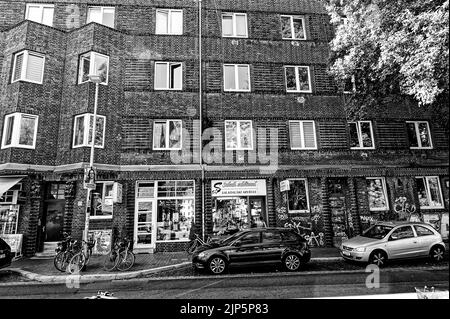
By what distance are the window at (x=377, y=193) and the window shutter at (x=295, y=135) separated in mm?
4556

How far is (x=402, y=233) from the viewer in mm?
10289

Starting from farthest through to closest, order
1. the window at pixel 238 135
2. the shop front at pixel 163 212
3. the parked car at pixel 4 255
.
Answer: the window at pixel 238 135
the shop front at pixel 163 212
the parked car at pixel 4 255

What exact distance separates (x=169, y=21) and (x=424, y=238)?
56.0ft

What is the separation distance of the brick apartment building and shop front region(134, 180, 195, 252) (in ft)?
0.23

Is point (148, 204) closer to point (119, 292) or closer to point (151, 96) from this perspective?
point (151, 96)

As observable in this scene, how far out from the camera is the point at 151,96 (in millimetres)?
15430

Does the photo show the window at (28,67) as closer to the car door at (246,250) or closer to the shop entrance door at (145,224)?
the shop entrance door at (145,224)

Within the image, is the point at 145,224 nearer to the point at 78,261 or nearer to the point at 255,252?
the point at 78,261

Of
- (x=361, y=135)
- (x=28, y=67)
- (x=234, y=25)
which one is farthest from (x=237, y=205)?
(x=28, y=67)

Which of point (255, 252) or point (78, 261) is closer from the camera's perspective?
point (255, 252)

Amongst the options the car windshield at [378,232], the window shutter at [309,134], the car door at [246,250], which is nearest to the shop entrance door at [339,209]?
the window shutter at [309,134]

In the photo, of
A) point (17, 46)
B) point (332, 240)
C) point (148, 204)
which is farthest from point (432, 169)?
point (17, 46)

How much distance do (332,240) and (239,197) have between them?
5.43 meters

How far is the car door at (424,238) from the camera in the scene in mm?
10109
